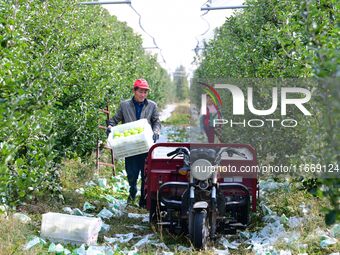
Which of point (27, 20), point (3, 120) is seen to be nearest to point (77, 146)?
point (27, 20)

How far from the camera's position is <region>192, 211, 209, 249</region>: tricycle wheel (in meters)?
6.85

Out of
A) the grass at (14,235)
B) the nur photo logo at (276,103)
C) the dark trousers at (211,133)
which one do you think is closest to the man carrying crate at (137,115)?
the nur photo logo at (276,103)

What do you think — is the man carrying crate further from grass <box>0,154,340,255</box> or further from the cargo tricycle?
the cargo tricycle

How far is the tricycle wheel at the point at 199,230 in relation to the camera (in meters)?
6.85

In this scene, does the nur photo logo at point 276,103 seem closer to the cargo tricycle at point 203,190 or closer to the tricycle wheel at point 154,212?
the cargo tricycle at point 203,190

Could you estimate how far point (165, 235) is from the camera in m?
7.87

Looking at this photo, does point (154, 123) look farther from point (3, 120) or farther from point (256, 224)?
point (3, 120)

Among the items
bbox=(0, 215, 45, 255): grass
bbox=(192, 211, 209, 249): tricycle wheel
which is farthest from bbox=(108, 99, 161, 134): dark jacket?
bbox=(192, 211, 209, 249): tricycle wheel

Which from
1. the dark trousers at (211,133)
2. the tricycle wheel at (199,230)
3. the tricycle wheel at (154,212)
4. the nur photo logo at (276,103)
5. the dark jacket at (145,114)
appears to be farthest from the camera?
the dark trousers at (211,133)

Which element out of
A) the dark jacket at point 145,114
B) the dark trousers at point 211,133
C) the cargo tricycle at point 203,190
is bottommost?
the cargo tricycle at point 203,190

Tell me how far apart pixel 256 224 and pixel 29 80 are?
3.54 m

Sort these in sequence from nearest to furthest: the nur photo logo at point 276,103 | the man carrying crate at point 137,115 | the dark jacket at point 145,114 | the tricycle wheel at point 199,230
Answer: the tricycle wheel at point 199,230 < the nur photo logo at point 276,103 < the man carrying crate at point 137,115 < the dark jacket at point 145,114

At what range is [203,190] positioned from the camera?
7.06 metres

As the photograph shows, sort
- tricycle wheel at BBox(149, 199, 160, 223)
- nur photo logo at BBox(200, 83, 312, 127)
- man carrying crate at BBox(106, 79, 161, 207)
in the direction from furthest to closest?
man carrying crate at BBox(106, 79, 161, 207)
nur photo logo at BBox(200, 83, 312, 127)
tricycle wheel at BBox(149, 199, 160, 223)
